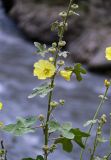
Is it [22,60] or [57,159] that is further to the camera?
[22,60]

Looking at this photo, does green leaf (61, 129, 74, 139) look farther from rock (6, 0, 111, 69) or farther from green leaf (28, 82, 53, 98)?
rock (6, 0, 111, 69)

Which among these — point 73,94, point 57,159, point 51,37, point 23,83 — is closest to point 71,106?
point 73,94

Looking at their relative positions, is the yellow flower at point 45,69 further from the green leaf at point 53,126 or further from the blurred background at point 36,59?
the blurred background at point 36,59

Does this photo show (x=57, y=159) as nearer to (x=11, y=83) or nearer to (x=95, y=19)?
(x=11, y=83)

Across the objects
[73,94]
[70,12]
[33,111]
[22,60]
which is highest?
[22,60]

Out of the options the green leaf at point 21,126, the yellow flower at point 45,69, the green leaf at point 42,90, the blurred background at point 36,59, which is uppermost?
the blurred background at point 36,59

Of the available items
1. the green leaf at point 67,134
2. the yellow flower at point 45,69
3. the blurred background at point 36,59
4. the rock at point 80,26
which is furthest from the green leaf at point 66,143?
the rock at point 80,26

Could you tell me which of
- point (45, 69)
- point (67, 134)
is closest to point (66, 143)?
point (67, 134)
